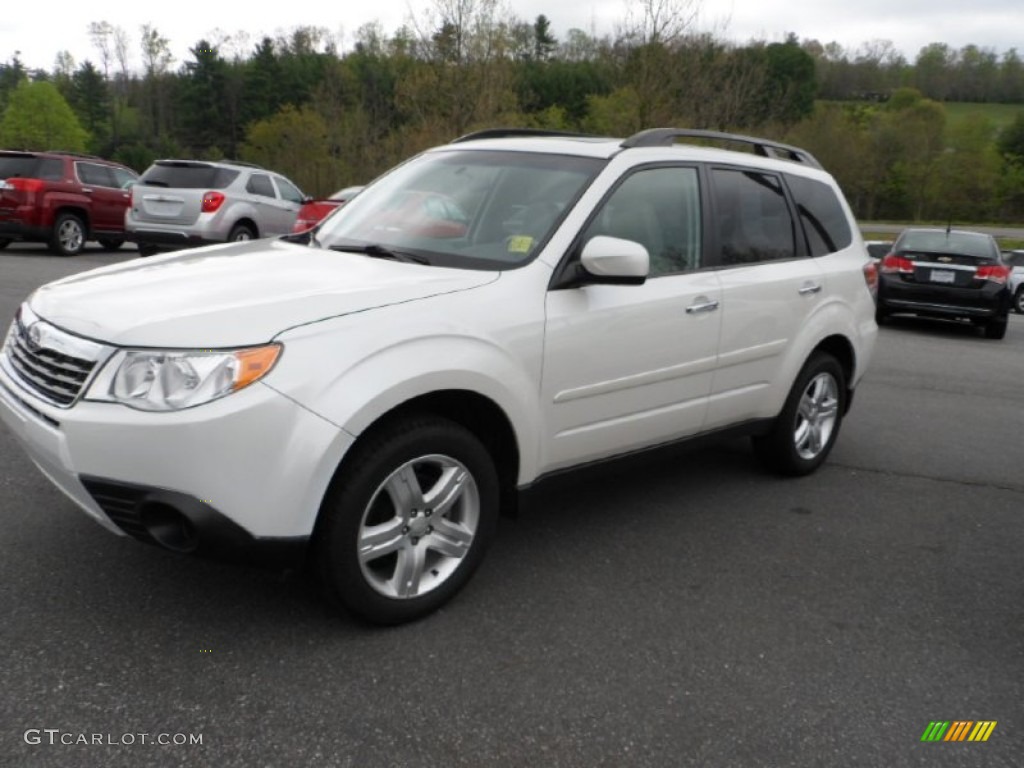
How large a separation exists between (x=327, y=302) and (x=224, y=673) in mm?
1194

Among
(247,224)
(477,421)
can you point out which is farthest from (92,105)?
(477,421)

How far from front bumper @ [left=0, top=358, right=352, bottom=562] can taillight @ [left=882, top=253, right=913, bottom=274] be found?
11.9 metres

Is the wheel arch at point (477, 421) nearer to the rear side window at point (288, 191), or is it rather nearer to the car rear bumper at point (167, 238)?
the car rear bumper at point (167, 238)

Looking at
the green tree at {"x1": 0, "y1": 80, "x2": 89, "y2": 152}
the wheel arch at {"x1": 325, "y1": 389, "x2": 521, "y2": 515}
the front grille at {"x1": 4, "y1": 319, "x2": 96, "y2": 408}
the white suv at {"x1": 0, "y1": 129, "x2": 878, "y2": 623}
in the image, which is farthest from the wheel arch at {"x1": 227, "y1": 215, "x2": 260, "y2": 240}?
the green tree at {"x1": 0, "y1": 80, "x2": 89, "y2": 152}

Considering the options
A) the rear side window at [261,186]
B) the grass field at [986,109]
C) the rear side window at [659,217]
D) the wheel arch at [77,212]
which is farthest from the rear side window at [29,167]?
the grass field at [986,109]

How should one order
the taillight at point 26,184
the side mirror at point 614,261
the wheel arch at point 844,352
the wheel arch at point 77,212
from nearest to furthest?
the side mirror at point 614,261
the wheel arch at point 844,352
the taillight at point 26,184
the wheel arch at point 77,212

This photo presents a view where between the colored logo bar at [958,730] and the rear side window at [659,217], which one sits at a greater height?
the rear side window at [659,217]

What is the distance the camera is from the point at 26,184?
595 inches

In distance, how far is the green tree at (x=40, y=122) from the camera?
71.0 meters

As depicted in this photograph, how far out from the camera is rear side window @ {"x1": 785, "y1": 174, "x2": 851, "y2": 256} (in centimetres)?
493

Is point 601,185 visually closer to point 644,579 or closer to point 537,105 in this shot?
point 644,579

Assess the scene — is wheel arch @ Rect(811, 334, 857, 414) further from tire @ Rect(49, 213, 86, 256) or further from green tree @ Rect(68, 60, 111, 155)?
green tree @ Rect(68, 60, 111, 155)

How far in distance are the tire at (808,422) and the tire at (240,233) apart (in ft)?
38.0

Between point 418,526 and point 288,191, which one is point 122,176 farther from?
point 418,526
